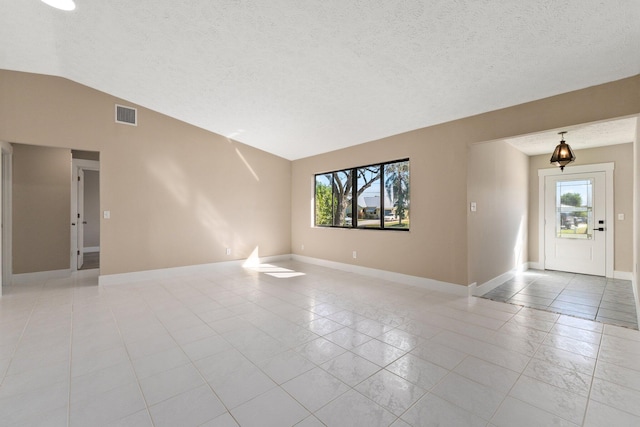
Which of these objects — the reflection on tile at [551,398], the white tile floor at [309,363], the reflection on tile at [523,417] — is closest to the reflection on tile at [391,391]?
the white tile floor at [309,363]

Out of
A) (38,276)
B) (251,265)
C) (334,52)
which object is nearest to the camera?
(334,52)

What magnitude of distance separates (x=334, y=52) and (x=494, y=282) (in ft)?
14.4

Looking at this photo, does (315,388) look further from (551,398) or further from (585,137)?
(585,137)

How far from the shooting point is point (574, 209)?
592 cm

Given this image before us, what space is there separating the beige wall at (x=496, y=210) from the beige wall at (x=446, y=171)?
0.07 metres

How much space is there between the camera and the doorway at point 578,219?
18.0 ft

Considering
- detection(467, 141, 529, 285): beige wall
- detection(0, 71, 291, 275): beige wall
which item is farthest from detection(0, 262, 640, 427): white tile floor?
detection(0, 71, 291, 275): beige wall

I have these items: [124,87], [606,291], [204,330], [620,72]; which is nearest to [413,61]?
[620,72]

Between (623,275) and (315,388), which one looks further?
(623,275)

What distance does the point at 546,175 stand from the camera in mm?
6270

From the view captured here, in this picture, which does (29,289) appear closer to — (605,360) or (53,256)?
(53,256)

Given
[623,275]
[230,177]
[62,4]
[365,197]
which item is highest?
[62,4]

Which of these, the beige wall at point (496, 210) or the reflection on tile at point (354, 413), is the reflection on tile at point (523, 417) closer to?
the reflection on tile at point (354, 413)

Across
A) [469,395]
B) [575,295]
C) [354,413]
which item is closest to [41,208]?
[354,413]
